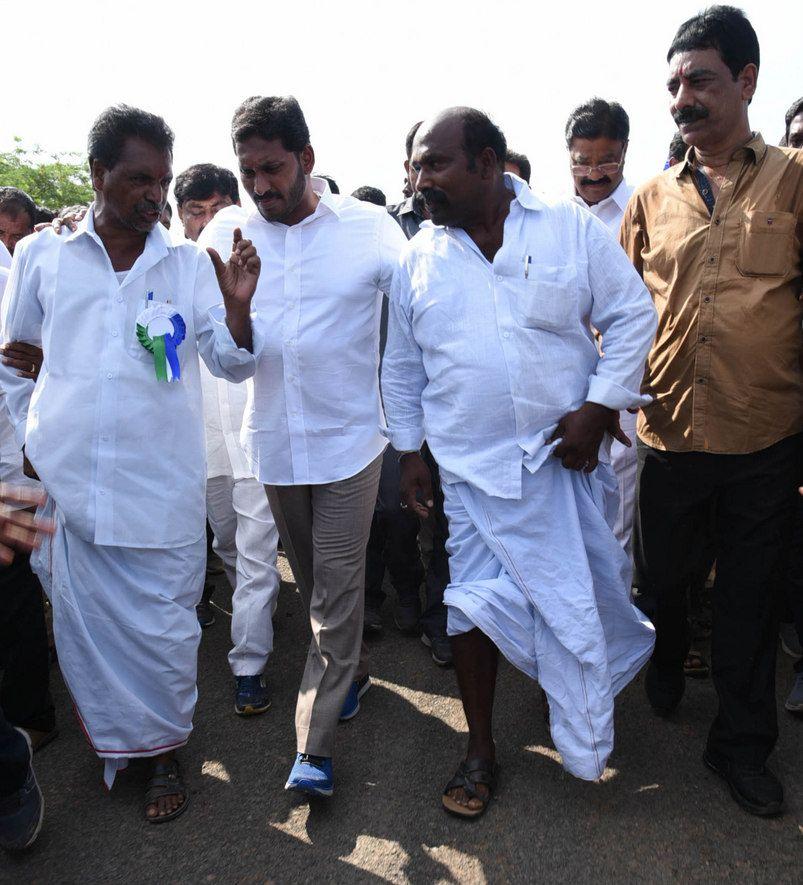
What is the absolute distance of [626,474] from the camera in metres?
4.35

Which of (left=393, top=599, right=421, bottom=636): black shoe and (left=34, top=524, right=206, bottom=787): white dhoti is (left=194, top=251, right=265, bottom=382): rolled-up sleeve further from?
(left=393, top=599, right=421, bottom=636): black shoe

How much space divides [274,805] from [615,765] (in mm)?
1229

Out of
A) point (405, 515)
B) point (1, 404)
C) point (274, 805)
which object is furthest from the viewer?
point (405, 515)

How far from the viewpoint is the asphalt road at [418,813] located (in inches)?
105

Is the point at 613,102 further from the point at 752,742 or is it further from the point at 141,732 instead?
the point at 141,732

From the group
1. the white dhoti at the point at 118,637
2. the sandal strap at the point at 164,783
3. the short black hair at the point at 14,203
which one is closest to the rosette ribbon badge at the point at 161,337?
the white dhoti at the point at 118,637

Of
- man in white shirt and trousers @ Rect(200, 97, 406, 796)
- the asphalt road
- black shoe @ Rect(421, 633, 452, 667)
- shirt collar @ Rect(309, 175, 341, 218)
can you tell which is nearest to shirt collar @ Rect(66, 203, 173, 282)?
man in white shirt and trousers @ Rect(200, 97, 406, 796)

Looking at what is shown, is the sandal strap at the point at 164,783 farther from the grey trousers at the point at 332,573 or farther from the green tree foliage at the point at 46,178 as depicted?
the green tree foliage at the point at 46,178

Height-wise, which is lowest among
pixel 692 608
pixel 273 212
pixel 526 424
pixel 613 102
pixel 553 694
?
pixel 692 608

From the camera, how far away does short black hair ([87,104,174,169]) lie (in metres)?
2.98

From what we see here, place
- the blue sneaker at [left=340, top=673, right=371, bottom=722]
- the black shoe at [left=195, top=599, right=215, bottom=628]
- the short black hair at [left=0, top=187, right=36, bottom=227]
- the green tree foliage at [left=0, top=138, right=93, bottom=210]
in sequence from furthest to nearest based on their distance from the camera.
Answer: the green tree foliage at [left=0, top=138, right=93, bottom=210] → the short black hair at [left=0, top=187, right=36, bottom=227] → the black shoe at [left=195, top=599, right=215, bottom=628] → the blue sneaker at [left=340, top=673, right=371, bottom=722]

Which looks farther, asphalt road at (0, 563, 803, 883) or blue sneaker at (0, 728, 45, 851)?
blue sneaker at (0, 728, 45, 851)

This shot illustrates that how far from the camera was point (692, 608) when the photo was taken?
4422 mm

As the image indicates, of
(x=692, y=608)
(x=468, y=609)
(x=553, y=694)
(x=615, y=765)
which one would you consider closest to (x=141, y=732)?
(x=468, y=609)
